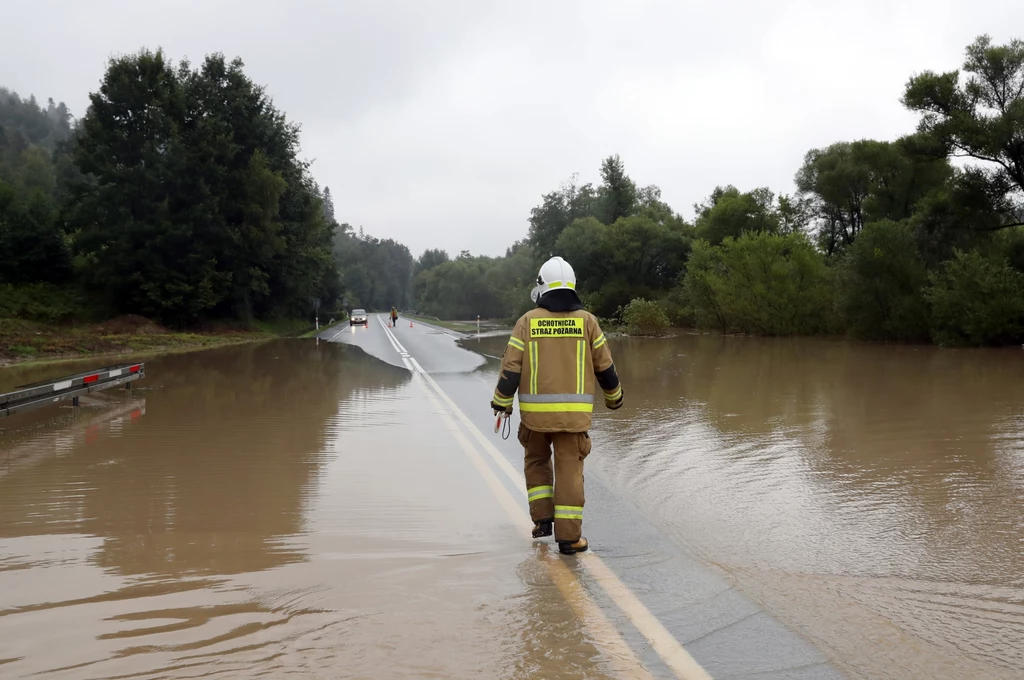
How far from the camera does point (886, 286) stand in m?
34.6

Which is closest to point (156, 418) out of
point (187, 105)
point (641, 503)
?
point (641, 503)

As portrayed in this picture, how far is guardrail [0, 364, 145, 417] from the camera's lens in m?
11.1

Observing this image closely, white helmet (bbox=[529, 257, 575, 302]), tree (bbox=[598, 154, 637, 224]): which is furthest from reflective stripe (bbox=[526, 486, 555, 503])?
tree (bbox=[598, 154, 637, 224])

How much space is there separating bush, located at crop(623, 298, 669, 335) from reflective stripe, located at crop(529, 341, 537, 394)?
127 feet

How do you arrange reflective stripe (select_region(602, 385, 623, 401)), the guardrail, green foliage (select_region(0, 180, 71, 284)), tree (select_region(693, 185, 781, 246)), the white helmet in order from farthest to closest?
tree (select_region(693, 185, 781, 246)), green foliage (select_region(0, 180, 71, 284)), the guardrail, reflective stripe (select_region(602, 385, 623, 401)), the white helmet

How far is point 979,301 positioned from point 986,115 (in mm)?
7081

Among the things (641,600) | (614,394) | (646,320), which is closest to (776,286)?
(646,320)

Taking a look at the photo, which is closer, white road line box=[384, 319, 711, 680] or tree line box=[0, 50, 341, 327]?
white road line box=[384, 319, 711, 680]

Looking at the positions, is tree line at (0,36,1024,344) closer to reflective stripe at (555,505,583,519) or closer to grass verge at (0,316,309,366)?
grass verge at (0,316,309,366)

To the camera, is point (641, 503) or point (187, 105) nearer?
point (641, 503)

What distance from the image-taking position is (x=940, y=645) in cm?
397

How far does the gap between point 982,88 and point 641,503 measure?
3073cm

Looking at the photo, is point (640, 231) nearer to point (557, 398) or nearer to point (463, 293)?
point (557, 398)

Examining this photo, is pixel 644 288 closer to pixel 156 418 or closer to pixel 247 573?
pixel 156 418
